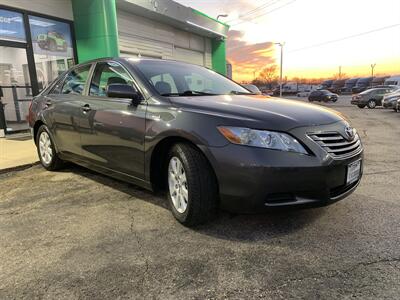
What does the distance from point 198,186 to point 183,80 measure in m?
1.54

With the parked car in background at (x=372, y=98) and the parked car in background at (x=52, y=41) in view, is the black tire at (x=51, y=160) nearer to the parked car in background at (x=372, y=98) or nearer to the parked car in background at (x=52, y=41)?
the parked car in background at (x=52, y=41)

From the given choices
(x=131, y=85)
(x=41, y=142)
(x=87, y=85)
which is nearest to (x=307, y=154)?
(x=131, y=85)

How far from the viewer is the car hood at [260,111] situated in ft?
8.91

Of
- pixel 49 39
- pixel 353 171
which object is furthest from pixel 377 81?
pixel 353 171

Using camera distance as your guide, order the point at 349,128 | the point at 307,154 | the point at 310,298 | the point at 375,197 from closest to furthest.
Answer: the point at 310,298 → the point at 307,154 → the point at 349,128 → the point at 375,197

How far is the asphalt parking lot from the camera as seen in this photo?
2.20 metres

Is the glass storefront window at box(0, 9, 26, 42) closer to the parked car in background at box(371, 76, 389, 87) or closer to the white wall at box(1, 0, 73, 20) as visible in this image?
the white wall at box(1, 0, 73, 20)

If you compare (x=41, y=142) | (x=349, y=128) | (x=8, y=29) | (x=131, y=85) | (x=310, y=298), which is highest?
(x=8, y=29)

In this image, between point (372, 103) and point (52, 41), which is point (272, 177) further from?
point (372, 103)

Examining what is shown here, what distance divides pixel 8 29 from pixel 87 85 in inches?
233

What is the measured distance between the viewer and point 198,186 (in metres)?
2.82

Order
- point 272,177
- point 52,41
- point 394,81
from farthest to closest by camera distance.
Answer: point 394,81 < point 52,41 < point 272,177

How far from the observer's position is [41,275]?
2.42m

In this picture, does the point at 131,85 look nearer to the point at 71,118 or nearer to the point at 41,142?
the point at 71,118
